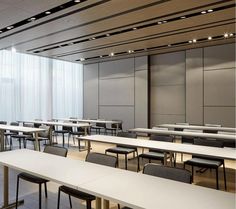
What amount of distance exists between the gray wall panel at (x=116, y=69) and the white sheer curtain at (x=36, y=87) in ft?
4.62

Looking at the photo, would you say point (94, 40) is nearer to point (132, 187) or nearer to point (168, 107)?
point (168, 107)

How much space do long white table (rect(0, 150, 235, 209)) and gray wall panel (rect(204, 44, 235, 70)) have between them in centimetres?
700

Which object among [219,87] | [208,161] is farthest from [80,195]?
[219,87]

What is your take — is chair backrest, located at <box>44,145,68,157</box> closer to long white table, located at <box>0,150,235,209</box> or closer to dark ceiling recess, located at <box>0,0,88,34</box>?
long white table, located at <box>0,150,235,209</box>

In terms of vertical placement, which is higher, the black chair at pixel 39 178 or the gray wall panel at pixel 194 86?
the gray wall panel at pixel 194 86

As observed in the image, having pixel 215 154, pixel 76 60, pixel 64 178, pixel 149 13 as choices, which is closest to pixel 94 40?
pixel 149 13

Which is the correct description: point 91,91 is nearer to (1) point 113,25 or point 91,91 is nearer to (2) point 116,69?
(2) point 116,69

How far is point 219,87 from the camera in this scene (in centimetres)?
820

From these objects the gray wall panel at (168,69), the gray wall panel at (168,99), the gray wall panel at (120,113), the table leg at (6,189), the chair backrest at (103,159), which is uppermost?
the gray wall panel at (168,69)

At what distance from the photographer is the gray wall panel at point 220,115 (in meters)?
7.95

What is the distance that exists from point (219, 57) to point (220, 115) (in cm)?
197

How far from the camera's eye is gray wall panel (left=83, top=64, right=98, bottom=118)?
11633mm

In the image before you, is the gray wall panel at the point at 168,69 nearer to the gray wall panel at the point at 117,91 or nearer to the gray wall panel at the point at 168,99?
the gray wall panel at the point at 168,99

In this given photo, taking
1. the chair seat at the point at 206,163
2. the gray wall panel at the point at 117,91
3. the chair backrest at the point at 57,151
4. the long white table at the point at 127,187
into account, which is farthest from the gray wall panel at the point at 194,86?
the long white table at the point at 127,187
